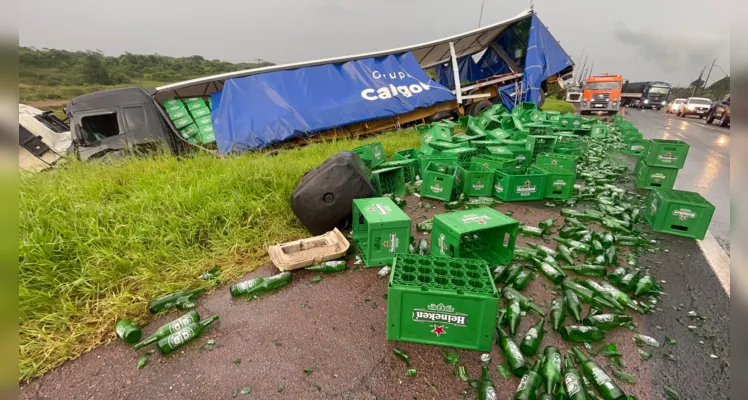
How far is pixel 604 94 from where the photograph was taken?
789 inches

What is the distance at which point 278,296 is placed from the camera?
3195mm

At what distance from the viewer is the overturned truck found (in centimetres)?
720

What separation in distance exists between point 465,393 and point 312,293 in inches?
65.4

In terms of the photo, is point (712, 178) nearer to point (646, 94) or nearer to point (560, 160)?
point (560, 160)

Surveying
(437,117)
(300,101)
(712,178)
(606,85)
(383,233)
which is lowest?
(712,178)

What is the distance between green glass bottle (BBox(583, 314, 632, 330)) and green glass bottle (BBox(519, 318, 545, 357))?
442 mm

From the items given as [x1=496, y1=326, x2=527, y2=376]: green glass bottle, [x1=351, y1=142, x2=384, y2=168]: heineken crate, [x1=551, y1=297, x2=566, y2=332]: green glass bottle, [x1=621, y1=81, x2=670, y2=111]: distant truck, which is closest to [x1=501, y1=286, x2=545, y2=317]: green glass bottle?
[x1=551, y1=297, x2=566, y2=332]: green glass bottle

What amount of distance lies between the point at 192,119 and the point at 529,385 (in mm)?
9730

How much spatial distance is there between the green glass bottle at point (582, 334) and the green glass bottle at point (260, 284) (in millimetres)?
2609

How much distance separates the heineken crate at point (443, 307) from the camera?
2.33 meters

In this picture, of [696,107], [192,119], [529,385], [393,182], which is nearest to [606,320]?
[529,385]

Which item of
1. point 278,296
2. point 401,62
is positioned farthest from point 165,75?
point 278,296

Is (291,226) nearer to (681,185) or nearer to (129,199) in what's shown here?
(129,199)

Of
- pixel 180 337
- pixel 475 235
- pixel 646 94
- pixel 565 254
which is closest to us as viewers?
pixel 180 337
